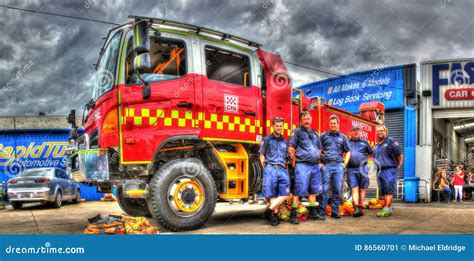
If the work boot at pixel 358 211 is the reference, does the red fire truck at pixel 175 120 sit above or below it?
above

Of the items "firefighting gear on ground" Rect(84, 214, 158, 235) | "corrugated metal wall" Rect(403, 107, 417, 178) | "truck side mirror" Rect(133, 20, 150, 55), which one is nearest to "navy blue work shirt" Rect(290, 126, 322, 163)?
"firefighting gear on ground" Rect(84, 214, 158, 235)

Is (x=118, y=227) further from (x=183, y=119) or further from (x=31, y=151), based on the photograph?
(x=31, y=151)

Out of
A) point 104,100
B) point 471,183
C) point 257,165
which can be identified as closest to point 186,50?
point 104,100

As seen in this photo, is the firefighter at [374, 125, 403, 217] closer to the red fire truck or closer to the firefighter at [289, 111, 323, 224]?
the firefighter at [289, 111, 323, 224]

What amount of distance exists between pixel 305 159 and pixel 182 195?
6.90ft

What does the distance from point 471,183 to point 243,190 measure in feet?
49.8

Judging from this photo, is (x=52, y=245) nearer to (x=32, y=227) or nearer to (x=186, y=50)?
(x=186, y=50)

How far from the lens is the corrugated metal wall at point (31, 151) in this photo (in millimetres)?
17781

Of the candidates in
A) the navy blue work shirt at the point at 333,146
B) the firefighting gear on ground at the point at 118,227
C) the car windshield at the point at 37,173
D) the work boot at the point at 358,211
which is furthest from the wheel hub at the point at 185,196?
the car windshield at the point at 37,173

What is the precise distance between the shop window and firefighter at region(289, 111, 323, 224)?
3.71 ft

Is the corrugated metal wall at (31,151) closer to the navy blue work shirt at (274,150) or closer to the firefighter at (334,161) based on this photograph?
the firefighter at (334,161)

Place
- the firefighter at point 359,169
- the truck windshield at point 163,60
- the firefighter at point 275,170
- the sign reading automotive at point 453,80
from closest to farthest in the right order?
1. the truck windshield at point 163,60
2. the firefighter at point 275,170
3. the firefighter at point 359,169
4. the sign reading automotive at point 453,80

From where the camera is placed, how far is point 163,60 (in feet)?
19.2

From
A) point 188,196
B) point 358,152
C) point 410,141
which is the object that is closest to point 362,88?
point 410,141
